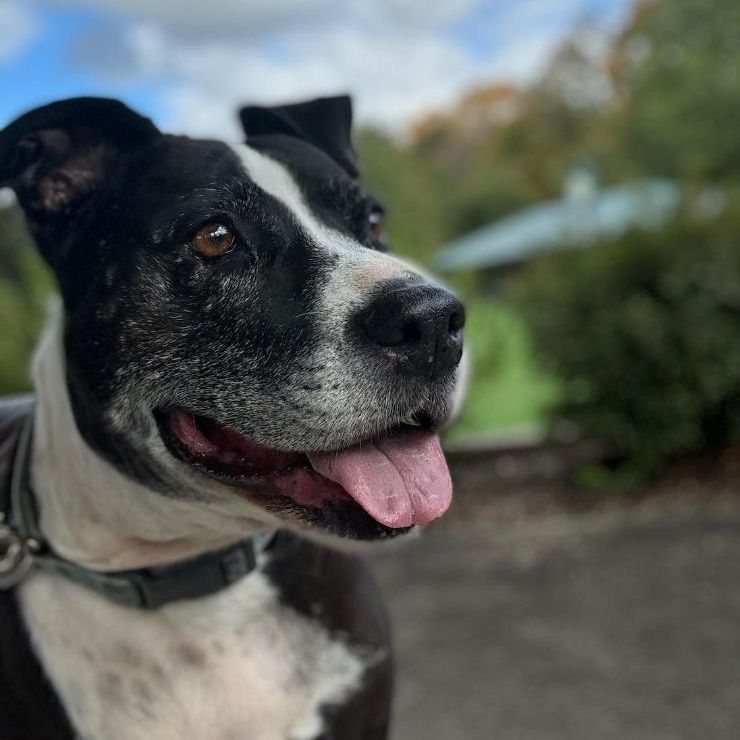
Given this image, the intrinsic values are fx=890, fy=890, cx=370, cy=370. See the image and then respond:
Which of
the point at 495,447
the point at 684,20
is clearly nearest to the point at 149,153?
the point at 495,447

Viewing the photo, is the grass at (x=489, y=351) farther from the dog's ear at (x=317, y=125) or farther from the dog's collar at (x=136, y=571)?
the dog's collar at (x=136, y=571)

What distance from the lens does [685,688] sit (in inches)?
153

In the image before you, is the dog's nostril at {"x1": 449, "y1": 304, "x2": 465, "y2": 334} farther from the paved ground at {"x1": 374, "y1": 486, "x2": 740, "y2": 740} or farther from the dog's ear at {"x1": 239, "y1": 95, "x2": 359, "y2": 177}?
the paved ground at {"x1": 374, "y1": 486, "x2": 740, "y2": 740}

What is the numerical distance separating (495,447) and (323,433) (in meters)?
6.39

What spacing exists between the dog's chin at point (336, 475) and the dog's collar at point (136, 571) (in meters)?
0.25

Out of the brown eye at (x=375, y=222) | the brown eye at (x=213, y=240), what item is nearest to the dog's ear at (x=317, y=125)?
the brown eye at (x=375, y=222)

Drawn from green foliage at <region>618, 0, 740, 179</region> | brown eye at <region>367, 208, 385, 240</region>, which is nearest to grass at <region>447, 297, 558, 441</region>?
brown eye at <region>367, 208, 385, 240</region>

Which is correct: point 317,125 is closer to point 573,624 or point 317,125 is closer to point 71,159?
point 71,159

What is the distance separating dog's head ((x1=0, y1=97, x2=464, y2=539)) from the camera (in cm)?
173

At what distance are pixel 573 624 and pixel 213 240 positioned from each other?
3.49m

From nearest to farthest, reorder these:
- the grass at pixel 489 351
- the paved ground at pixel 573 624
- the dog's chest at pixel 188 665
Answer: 1. the dog's chest at pixel 188 665
2. the paved ground at pixel 573 624
3. the grass at pixel 489 351

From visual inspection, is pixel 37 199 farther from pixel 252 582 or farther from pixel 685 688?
pixel 685 688

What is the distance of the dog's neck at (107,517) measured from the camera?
1.87 m

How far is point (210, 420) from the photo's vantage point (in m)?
1.90
